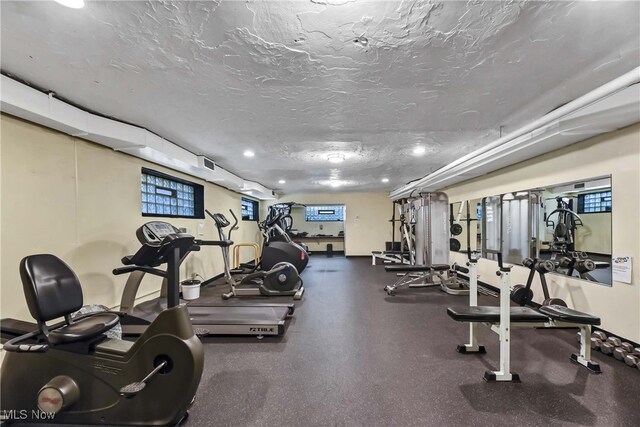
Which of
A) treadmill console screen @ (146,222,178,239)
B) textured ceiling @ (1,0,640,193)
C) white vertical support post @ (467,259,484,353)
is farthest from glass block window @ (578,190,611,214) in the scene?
treadmill console screen @ (146,222,178,239)

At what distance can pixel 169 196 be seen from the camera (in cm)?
457

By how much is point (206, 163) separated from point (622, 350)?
5333 millimetres

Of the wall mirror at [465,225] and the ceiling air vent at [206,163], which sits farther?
the wall mirror at [465,225]

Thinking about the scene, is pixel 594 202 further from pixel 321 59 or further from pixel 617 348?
pixel 321 59

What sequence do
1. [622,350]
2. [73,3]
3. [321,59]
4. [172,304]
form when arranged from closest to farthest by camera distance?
[73,3]
[321,59]
[172,304]
[622,350]

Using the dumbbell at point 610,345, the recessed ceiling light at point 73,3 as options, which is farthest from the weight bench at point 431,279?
the recessed ceiling light at point 73,3

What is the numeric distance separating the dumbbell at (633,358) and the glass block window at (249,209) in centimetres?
739

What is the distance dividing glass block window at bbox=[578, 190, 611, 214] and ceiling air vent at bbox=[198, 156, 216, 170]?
5018mm

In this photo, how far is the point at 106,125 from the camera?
2674mm

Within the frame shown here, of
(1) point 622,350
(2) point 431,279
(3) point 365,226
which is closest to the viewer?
(1) point 622,350

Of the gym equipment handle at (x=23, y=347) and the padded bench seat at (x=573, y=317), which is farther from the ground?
the gym equipment handle at (x=23, y=347)

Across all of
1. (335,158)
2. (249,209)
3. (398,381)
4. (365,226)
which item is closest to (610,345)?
(398,381)

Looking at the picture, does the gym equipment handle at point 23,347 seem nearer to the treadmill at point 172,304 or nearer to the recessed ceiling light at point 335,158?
the treadmill at point 172,304

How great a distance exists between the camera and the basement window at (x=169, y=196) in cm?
397
